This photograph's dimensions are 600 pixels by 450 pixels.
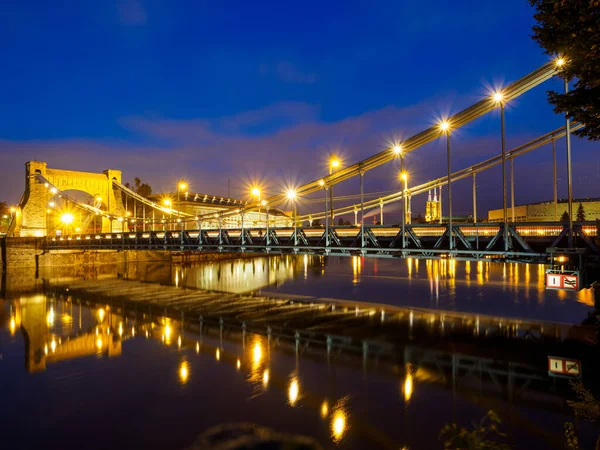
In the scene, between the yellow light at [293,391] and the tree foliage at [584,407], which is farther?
the yellow light at [293,391]

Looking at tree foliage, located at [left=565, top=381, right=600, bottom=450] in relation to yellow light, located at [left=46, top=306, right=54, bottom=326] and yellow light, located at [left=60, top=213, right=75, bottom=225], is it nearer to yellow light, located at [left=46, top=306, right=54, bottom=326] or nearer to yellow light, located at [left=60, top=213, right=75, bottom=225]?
yellow light, located at [left=46, top=306, right=54, bottom=326]

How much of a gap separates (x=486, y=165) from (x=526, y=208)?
7100 centimetres

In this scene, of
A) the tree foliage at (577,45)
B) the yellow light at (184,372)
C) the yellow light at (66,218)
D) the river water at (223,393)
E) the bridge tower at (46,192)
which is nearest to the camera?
the tree foliage at (577,45)

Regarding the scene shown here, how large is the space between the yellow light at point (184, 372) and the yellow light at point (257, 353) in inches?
94.9

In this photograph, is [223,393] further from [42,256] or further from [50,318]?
[42,256]

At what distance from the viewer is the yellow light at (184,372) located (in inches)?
509

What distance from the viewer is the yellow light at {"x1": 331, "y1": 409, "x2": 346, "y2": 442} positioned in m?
9.22

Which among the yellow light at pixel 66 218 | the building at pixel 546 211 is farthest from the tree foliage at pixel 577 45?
the building at pixel 546 211

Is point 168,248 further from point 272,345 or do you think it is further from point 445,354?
point 445,354

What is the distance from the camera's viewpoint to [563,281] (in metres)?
13.6

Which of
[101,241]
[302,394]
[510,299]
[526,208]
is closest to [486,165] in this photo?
[510,299]

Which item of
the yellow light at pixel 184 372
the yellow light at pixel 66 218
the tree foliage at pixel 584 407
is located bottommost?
the yellow light at pixel 184 372

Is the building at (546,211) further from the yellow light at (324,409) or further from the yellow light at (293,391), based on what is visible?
the yellow light at (324,409)

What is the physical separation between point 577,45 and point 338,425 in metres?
10.3
